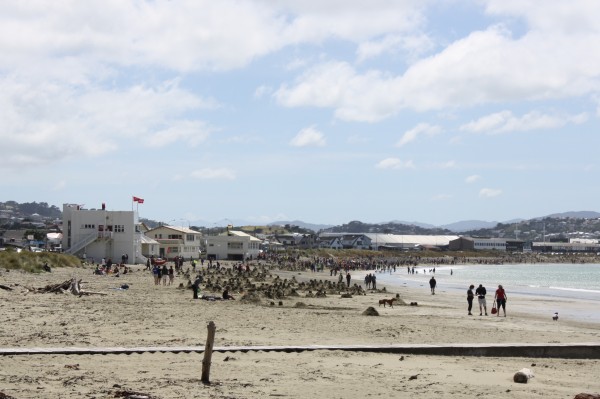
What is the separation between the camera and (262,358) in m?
16.0

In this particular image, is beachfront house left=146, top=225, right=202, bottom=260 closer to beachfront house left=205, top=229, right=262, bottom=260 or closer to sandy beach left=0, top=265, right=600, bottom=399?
beachfront house left=205, top=229, right=262, bottom=260

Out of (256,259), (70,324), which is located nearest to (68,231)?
(256,259)

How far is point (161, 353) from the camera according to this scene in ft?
52.4

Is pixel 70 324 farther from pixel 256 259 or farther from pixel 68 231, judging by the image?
pixel 256 259

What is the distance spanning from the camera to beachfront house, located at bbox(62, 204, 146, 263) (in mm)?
79500

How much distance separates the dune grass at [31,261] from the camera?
48312mm

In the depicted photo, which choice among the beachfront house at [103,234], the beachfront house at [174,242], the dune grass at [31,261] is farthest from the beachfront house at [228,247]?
the dune grass at [31,261]

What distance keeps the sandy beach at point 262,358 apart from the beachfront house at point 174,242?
73475 mm

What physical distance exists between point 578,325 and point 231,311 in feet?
44.4

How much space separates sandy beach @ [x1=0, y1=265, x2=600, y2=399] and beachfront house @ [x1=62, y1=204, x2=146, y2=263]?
50.3 metres

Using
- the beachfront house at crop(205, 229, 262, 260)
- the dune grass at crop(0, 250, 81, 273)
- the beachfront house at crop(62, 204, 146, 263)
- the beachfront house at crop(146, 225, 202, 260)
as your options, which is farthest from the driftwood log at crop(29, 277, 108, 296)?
the beachfront house at crop(205, 229, 262, 260)

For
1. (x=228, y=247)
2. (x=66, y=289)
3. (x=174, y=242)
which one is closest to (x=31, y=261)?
(x=66, y=289)

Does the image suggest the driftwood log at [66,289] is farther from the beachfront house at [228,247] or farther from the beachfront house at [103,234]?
the beachfront house at [228,247]

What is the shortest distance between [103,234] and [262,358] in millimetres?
66787
